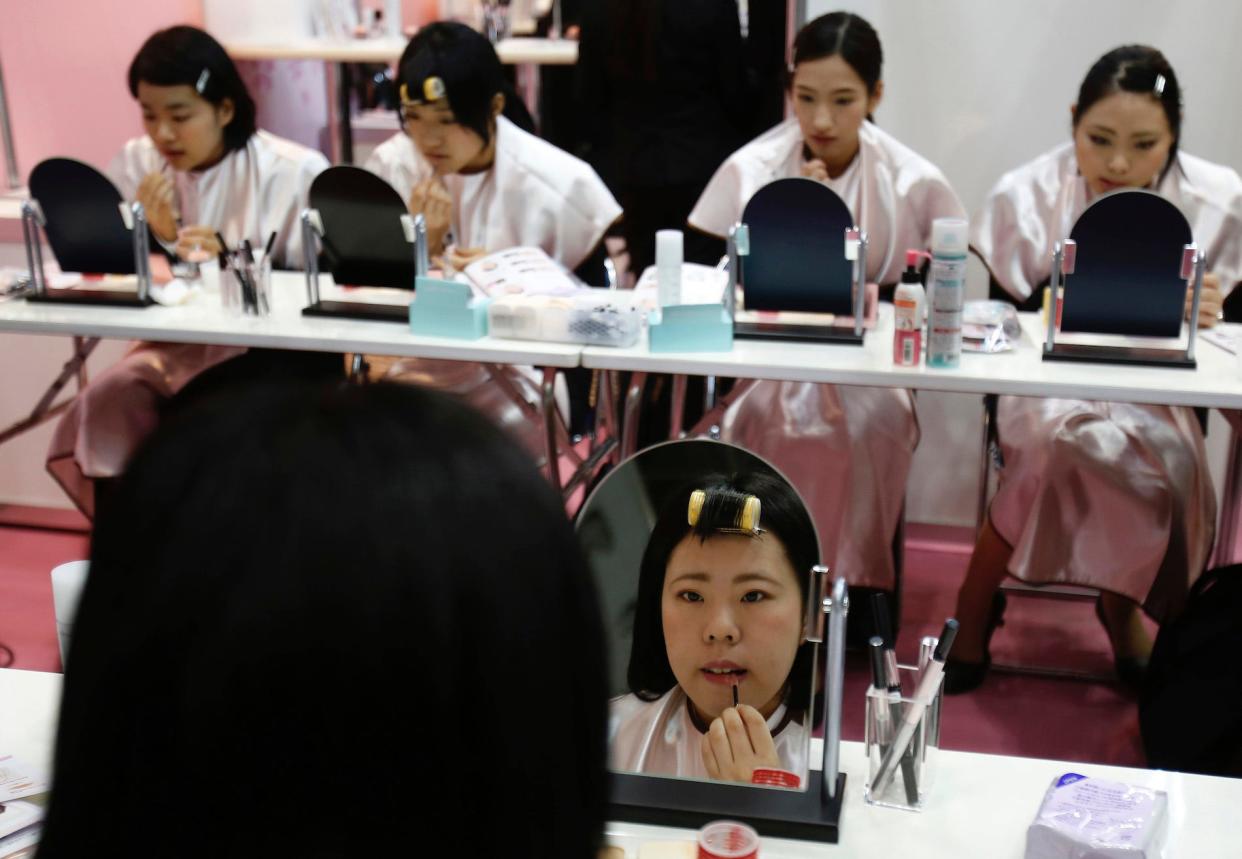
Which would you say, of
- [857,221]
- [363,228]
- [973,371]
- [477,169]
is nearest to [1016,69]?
[857,221]

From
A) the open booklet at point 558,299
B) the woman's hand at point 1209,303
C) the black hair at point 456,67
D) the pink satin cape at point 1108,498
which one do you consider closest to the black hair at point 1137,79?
the woman's hand at point 1209,303

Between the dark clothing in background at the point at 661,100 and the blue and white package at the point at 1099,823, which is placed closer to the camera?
the blue and white package at the point at 1099,823

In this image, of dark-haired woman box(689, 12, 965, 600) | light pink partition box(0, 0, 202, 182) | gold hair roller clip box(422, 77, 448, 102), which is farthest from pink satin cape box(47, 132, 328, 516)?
dark-haired woman box(689, 12, 965, 600)

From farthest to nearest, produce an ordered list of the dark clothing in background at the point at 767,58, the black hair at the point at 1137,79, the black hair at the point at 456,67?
the dark clothing in background at the point at 767,58, the black hair at the point at 456,67, the black hair at the point at 1137,79

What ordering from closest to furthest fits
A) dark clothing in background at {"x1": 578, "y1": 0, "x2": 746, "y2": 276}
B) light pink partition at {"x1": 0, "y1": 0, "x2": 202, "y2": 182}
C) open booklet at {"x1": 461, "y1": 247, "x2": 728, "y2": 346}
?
open booklet at {"x1": 461, "y1": 247, "x2": 728, "y2": 346} → dark clothing in background at {"x1": 578, "y1": 0, "x2": 746, "y2": 276} → light pink partition at {"x1": 0, "y1": 0, "x2": 202, "y2": 182}

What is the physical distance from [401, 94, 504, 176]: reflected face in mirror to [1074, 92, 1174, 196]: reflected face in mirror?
4.26ft

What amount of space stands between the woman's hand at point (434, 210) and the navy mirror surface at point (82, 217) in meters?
0.64

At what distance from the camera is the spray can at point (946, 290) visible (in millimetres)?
2355

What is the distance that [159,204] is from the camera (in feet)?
10.9

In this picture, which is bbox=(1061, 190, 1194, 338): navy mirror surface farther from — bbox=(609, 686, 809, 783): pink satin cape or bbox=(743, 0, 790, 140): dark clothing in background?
bbox=(743, 0, 790, 140): dark clothing in background

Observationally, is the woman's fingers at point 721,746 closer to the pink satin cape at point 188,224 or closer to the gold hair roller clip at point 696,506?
Result: the gold hair roller clip at point 696,506

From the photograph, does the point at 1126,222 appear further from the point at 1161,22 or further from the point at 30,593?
the point at 30,593

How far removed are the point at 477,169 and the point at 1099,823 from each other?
2.40 m

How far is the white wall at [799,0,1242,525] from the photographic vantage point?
320 centimetres
